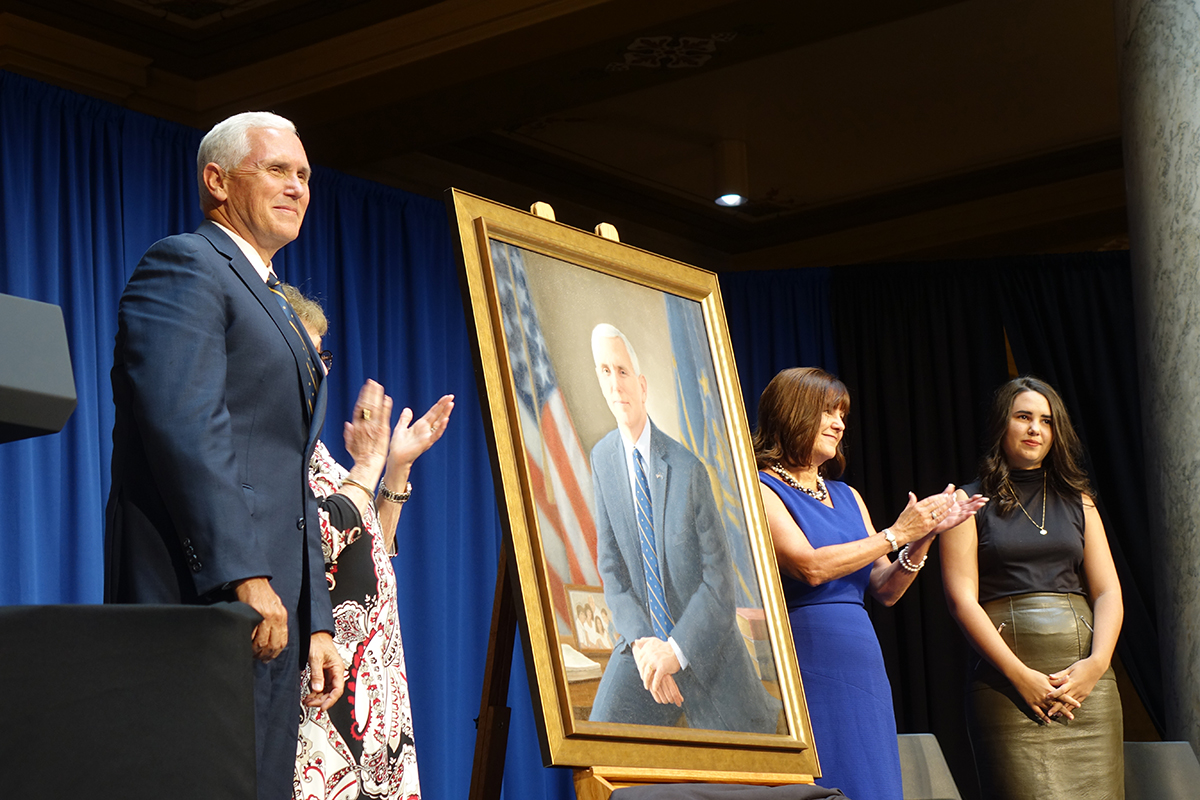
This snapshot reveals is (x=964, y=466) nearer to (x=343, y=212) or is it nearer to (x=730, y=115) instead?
(x=730, y=115)

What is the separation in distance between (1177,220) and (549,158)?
3.06 meters

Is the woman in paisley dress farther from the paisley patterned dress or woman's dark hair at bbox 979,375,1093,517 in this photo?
woman's dark hair at bbox 979,375,1093,517

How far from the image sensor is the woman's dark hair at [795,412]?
107 inches

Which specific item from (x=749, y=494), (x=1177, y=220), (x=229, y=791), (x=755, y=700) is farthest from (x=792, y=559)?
(x=229, y=791)

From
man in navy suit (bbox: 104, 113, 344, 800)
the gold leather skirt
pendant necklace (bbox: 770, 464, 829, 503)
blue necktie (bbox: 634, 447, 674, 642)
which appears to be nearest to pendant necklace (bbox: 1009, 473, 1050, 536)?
the gold leather skirt

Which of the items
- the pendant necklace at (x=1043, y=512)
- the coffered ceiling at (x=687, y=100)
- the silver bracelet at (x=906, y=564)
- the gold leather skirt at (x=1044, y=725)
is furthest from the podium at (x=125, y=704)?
the coffered ceiling at (x=687, y=100)

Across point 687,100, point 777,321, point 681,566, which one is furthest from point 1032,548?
point 777,321

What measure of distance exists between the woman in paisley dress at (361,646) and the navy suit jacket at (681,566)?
40 cm

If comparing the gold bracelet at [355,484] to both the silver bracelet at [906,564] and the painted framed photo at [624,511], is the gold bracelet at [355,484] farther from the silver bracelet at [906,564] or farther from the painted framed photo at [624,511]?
the silver bracelet at [906,564]

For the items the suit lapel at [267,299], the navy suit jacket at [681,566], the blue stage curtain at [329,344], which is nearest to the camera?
the suit lapel at [267,299]

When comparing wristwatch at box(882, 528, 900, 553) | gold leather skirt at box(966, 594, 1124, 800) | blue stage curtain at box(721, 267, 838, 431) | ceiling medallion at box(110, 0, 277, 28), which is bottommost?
gold leather skirt at box(966, 594, 1124, 800)

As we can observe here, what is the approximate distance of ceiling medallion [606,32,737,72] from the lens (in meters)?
4.45

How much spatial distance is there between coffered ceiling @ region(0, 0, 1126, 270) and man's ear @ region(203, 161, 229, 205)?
268cm

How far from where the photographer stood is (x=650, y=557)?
212 centimetres
